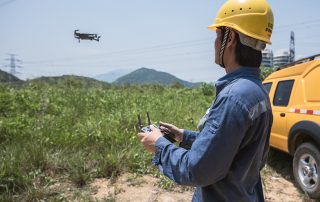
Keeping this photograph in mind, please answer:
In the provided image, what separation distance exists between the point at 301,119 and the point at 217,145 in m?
4.51

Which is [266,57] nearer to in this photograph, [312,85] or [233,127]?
[312,85]

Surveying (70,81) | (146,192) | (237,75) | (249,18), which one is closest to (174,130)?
(237,75)

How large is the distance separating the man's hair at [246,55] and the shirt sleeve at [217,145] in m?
0.26

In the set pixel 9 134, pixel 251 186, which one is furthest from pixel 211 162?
pixel 9 134

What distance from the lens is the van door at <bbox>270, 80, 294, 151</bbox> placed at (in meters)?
6.42

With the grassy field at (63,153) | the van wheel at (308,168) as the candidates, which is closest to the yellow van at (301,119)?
the van wheel at (308,168)

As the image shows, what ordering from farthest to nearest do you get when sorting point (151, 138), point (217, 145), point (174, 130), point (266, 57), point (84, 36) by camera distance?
point (266, 57), point (84, 36), point (174, 130), point (151, 138), point (217, 145)

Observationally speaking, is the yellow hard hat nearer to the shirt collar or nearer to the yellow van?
the shirt collar

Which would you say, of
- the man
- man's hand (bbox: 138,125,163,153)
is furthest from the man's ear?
man's hand (bbox: 138,125,163,153)

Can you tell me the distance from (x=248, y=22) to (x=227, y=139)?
62cm

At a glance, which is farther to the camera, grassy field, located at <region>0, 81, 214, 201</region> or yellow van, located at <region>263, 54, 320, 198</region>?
yellow van, located at <region>263, 54, 320, 198</region>

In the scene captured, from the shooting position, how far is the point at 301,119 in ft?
18.9

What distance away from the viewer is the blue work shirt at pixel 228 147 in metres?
1.67

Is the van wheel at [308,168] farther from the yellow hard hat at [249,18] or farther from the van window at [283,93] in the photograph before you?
the yellow hard hat at [249,18]
